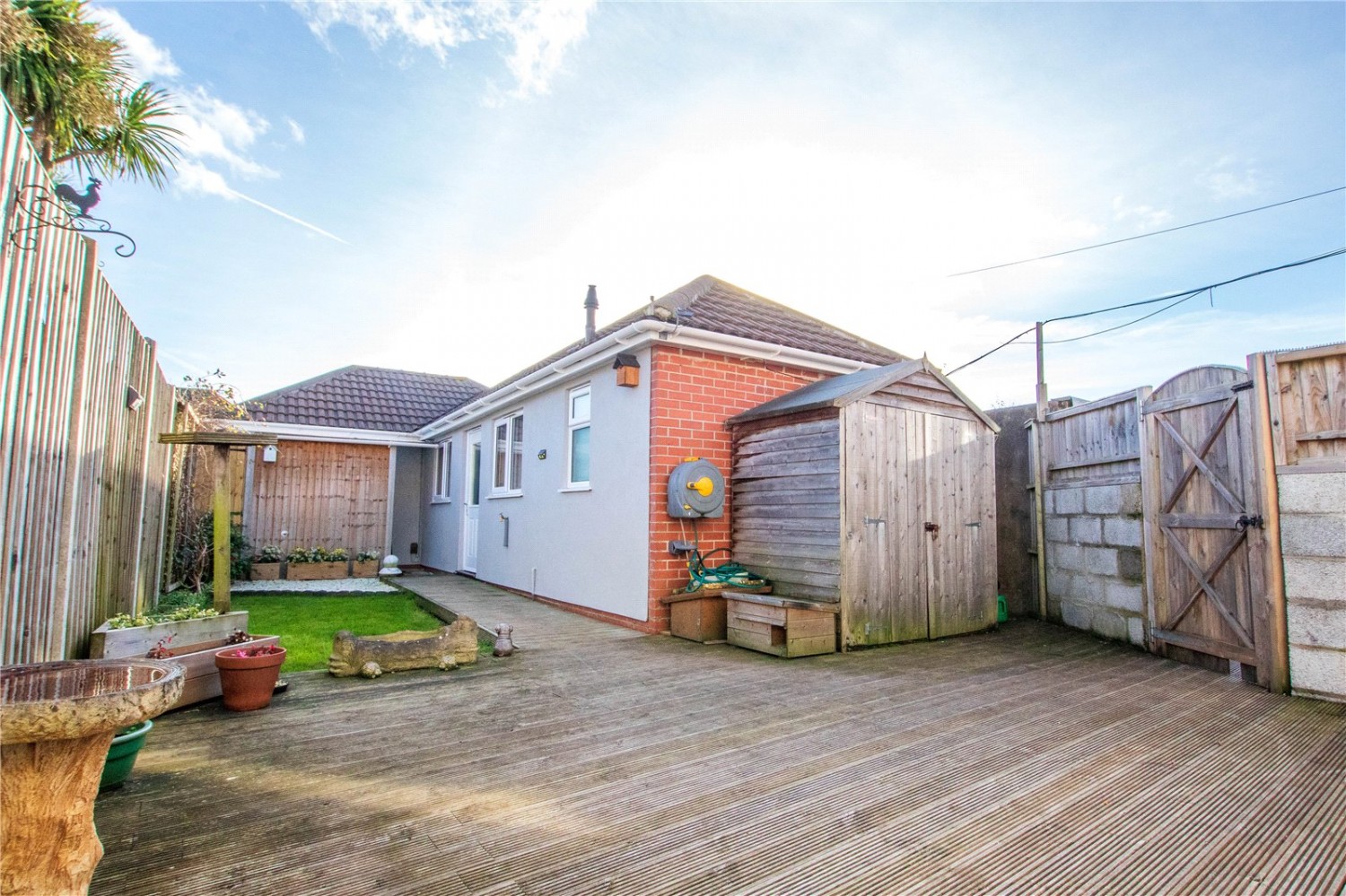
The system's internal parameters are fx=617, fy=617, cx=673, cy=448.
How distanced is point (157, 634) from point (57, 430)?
162 centimetres

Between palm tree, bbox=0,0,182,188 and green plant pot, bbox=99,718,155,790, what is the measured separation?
6.77 meters

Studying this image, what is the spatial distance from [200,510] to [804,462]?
9286mm

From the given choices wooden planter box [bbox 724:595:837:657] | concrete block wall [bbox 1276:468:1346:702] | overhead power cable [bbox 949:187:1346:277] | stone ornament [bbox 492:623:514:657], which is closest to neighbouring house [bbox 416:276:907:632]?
wooden planter box [bbox 724:595:837:657]

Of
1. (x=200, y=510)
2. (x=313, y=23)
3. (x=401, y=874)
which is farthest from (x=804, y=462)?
(x=200, y=510)

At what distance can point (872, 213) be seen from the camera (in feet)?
32.2

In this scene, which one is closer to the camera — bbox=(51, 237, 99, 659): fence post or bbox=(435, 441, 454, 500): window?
bbox=(51, 237, 99, 659): fence post

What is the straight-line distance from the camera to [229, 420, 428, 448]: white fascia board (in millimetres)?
11055

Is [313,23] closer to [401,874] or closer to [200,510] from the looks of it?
[200,510]

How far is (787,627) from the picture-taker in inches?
208

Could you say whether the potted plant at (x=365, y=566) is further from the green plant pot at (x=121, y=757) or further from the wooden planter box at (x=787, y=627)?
the green plant pot at (x=121, y=757)

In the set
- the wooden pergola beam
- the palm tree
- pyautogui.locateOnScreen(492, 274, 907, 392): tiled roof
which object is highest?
the palm tree

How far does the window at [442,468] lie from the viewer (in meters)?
12.6

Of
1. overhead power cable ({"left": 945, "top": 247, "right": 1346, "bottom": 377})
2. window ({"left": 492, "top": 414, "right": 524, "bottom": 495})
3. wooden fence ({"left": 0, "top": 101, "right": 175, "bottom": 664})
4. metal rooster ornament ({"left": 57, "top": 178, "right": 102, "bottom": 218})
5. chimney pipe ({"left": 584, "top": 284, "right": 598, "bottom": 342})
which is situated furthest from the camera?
chimney pipe ({"left": 584, "top": 284, "right": 598, "bottom": 342})

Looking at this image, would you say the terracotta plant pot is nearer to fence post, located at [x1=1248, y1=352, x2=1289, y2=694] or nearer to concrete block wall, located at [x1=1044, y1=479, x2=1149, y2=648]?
fence post, located at [x1=1248, y1=352, x2=1289, y2=694]
